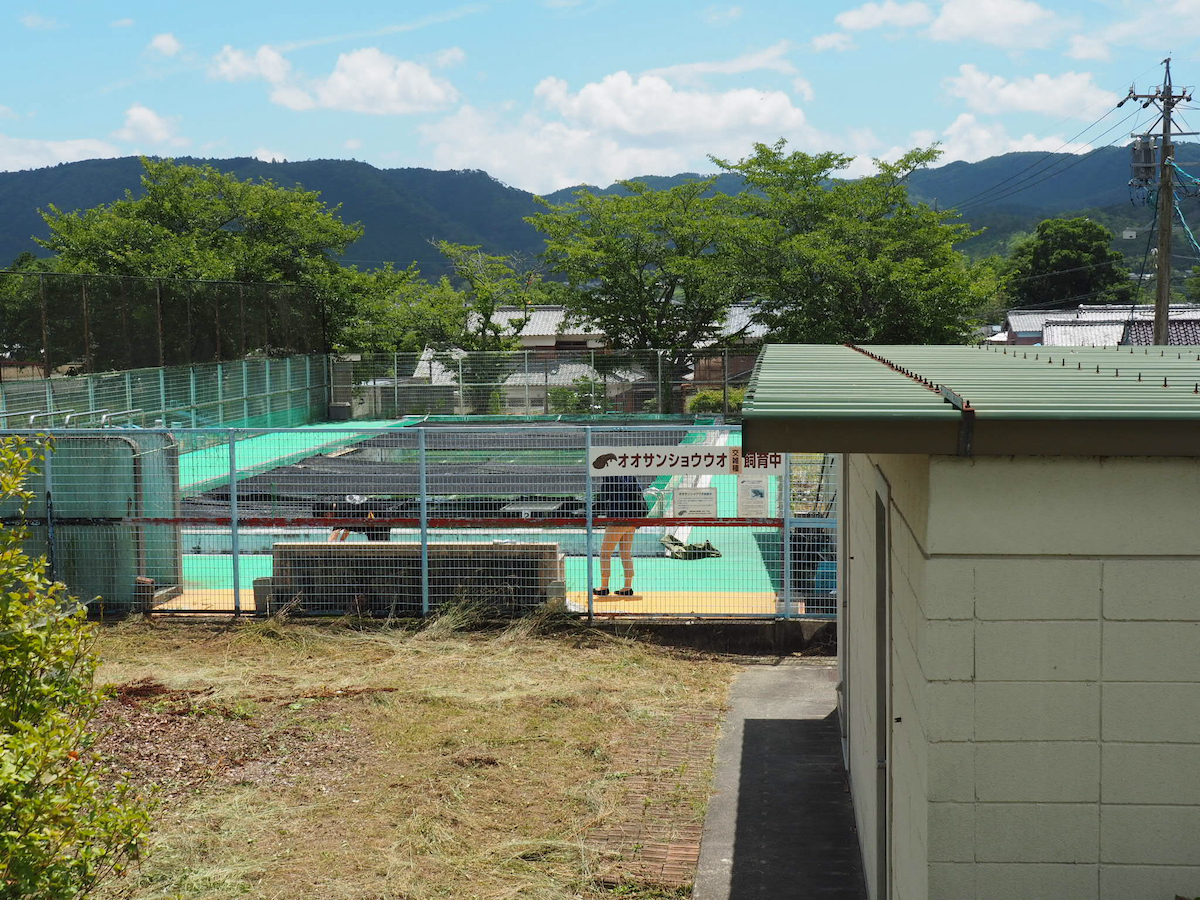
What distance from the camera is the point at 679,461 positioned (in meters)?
10.8

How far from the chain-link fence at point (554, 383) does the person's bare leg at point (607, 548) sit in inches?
874

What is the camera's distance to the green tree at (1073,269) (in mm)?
77812

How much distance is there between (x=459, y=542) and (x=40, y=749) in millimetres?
7995

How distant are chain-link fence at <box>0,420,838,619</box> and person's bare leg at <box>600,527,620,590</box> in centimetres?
2

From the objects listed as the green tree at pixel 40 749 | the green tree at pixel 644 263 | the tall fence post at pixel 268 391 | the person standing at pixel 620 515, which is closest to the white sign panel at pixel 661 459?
the person standing at pixel 620 515

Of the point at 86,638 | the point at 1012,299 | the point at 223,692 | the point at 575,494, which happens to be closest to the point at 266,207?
the point at 575,494

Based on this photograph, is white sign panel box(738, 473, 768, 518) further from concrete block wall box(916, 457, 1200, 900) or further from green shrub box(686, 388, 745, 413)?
green shrub box(686, 388, 745, 413)

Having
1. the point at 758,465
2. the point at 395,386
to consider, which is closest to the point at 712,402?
the point at 395,386

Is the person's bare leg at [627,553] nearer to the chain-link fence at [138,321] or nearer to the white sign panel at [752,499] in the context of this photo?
the white sign panel at [752,499]

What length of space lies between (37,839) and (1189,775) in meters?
3.32

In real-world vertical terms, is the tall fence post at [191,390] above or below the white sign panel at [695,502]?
above

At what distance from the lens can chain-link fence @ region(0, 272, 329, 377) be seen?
76.4 feet

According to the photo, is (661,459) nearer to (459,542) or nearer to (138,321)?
(459,542)

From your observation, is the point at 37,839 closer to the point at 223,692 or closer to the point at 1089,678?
the point at 1089,678
